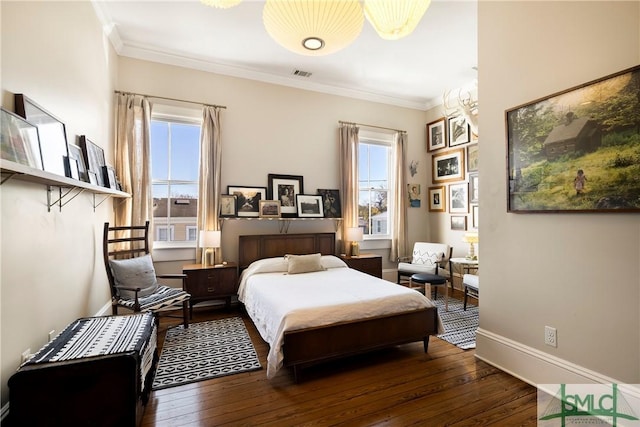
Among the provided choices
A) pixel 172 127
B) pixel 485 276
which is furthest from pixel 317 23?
pixel 172 127

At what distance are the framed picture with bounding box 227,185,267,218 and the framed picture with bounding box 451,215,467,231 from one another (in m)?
3.20

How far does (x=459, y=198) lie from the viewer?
16.6 feet

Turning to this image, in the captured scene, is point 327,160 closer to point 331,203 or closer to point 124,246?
point 331,203

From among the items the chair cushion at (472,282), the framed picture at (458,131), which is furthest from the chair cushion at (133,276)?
the framed picture at (458,131)

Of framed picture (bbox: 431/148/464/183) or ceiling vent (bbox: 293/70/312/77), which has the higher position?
ceiling vent (bbox: 293/70/312/77)

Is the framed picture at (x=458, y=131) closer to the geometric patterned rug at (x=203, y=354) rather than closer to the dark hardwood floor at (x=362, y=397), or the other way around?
the dark hardwood floor at (x=362, y=397)

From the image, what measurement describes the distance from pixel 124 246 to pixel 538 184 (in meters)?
4.26

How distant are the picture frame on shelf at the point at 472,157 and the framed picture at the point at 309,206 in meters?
2.42

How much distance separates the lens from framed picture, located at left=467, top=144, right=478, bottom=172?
15.4 ft

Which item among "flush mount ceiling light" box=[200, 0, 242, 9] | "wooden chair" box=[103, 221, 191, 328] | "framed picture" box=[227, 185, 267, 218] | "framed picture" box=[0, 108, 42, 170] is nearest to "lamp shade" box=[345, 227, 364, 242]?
"framed picture" box=[227, 185, 267, 218]

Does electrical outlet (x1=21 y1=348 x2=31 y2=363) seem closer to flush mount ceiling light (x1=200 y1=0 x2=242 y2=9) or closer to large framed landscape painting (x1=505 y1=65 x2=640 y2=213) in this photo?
flush mount ceiling light (x1=200 y1=0 x2=242 y2=9)

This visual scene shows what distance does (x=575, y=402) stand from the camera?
6.57 feet

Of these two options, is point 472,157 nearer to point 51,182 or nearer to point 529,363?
point 529,363

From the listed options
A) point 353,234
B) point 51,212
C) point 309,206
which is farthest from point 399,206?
point 51,212
